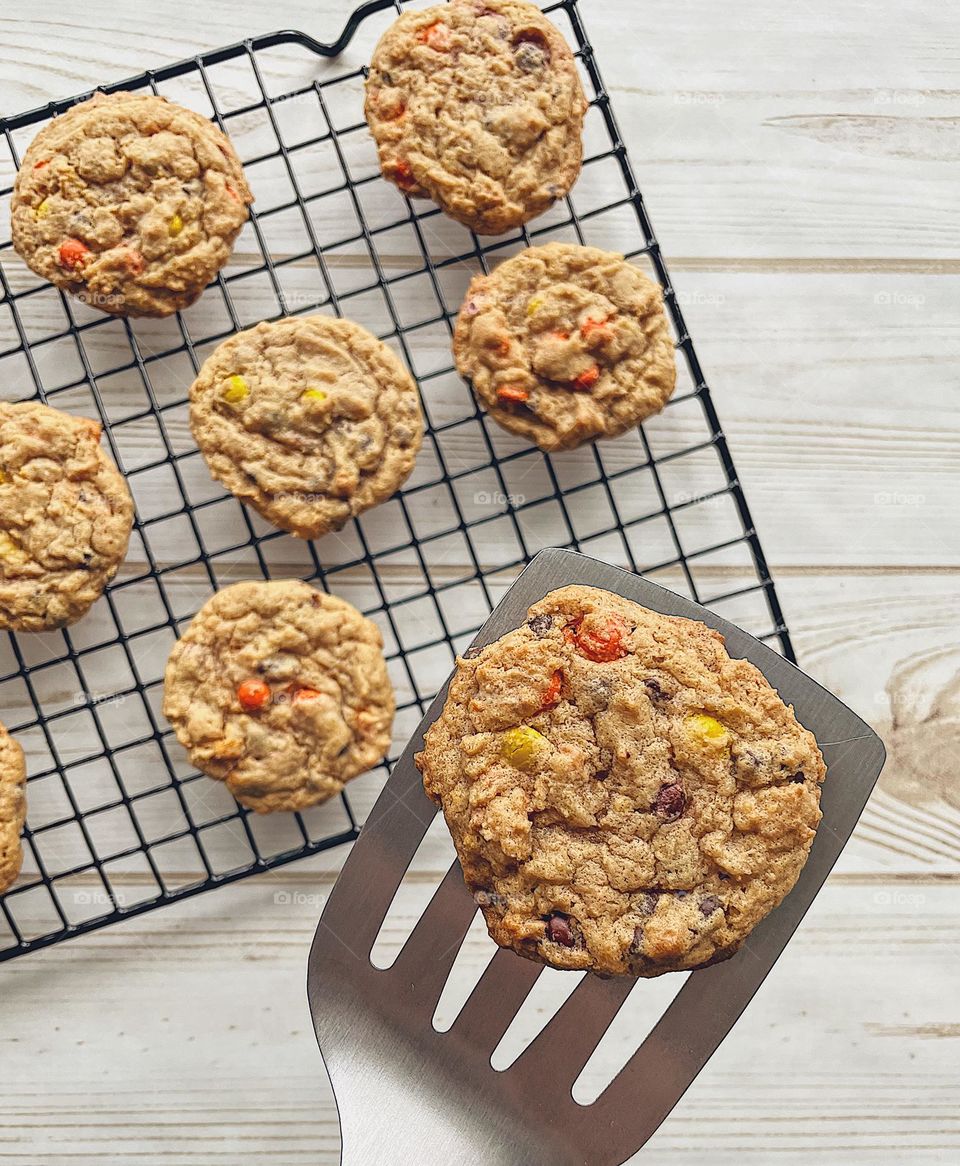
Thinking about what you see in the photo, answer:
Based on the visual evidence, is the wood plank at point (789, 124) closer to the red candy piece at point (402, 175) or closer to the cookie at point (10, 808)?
the red candy piece at point (402, 175)

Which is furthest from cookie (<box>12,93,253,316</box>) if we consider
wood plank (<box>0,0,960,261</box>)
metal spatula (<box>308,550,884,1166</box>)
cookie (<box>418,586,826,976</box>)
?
cookie (<box>418,586,826,976</box>)

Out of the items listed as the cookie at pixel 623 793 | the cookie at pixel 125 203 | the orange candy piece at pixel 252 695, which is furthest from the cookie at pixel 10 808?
the cookie at pixel 623 793

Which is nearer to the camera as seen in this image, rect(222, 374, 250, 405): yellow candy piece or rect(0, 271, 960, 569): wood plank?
rect(222, 374, 250, 405): yellow candy piece

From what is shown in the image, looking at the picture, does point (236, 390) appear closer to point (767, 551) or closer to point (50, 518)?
point (50, 518)

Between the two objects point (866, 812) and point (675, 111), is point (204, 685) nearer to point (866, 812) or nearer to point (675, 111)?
point (866, 812)

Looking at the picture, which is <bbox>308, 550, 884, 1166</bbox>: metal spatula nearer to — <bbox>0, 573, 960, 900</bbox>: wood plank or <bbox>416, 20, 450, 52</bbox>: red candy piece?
<bbox>0, 573, 960, 900</bbox>: wood plank

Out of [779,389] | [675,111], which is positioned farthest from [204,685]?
[675,111]
